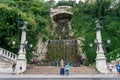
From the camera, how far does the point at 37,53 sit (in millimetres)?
35312

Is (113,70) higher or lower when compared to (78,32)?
lower

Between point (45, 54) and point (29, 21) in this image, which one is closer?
point (29, 21)

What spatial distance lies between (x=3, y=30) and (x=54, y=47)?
27.3 feet

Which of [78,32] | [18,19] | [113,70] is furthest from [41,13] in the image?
[113,70]

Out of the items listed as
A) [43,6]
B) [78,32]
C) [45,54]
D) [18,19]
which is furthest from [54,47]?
[43,6]

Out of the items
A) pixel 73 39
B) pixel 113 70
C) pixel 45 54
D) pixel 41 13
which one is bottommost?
pixel 113 70

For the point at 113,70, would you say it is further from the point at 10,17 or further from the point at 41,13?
the point at 41,13

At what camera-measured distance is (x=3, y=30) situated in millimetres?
31938

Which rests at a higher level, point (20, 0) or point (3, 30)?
point (20, 0)

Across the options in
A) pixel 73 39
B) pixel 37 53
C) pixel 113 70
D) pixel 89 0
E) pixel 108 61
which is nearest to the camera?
pixel 113 70

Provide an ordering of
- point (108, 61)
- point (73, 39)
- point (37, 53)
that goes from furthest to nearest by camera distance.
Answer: point (73, 39), point (37, 53), point (108, 61)

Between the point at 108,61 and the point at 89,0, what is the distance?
14.1 metres

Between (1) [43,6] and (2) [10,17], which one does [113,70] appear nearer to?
(2) [10,17]

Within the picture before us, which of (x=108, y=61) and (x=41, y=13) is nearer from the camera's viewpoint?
(x=108, y=61)
